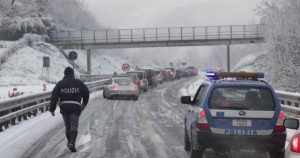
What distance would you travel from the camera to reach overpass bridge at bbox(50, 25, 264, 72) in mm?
67688

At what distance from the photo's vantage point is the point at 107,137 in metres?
14.2

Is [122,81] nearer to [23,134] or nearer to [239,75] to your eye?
[23,134]

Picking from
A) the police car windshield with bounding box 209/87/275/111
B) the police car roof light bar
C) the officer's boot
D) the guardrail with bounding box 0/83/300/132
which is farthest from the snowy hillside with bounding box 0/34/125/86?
the police car windshield with bounding box 209/87/275/111

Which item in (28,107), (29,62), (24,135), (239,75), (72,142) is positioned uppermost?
(29,62)

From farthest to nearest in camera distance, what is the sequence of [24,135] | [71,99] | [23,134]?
1. [23,134]
2. [24,135]
3. [71,99]

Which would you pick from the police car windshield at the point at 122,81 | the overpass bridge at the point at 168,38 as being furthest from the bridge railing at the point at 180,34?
the police car windshield at the point at 122,81

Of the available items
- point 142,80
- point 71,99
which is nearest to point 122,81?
point 142,80

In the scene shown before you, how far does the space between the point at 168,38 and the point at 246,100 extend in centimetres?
6126

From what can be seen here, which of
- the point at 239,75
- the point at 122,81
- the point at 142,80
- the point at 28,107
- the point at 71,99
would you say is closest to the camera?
the point at 239,75

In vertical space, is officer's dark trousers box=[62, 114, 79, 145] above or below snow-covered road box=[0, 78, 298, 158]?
above

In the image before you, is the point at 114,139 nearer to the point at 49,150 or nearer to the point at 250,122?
the point at 49,150

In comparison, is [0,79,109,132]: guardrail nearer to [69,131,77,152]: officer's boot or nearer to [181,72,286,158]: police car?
[69,131,77,152]: officer's boot

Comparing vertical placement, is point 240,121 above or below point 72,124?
above

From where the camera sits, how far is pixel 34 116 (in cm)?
2089
